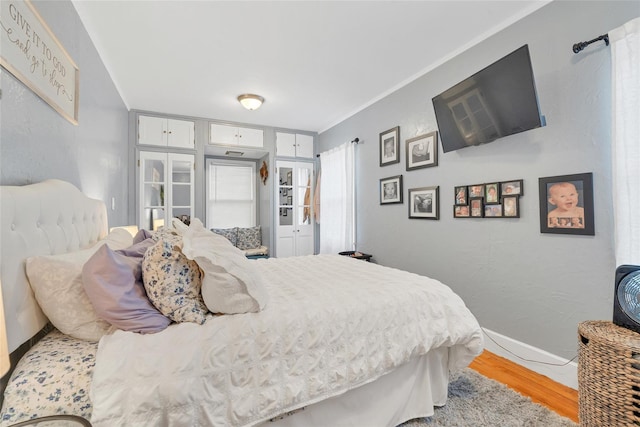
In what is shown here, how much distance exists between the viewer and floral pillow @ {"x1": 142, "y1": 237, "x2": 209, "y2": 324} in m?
1.16

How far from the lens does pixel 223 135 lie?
4.45m

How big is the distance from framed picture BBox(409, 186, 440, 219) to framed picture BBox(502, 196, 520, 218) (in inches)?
25.2

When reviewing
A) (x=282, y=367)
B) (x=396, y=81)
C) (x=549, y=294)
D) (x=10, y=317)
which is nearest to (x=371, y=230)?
(x=396, y=81)

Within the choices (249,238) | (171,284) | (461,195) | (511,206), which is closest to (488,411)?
(511,206)

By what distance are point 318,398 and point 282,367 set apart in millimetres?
226

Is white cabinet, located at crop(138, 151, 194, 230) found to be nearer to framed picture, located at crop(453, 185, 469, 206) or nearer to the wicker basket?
framed picture, located at crop(453, 185, 469, 206)

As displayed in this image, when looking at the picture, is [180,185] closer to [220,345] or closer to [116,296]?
[116,296]

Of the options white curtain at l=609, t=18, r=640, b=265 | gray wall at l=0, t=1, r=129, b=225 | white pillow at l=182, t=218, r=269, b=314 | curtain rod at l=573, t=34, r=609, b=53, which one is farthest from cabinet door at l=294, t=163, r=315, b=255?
white curtain at l=609, t=18, r=640, b=265

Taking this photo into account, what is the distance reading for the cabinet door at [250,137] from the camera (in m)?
4.59

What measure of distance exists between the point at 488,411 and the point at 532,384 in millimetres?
555

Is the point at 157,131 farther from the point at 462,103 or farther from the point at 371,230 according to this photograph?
the point at 462,103

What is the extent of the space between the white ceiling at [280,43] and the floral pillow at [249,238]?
7.17 feet

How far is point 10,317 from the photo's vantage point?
0.93 m

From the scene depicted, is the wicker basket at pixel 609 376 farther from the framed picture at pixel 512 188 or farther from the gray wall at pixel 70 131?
the gray wall at pixel 70 131
